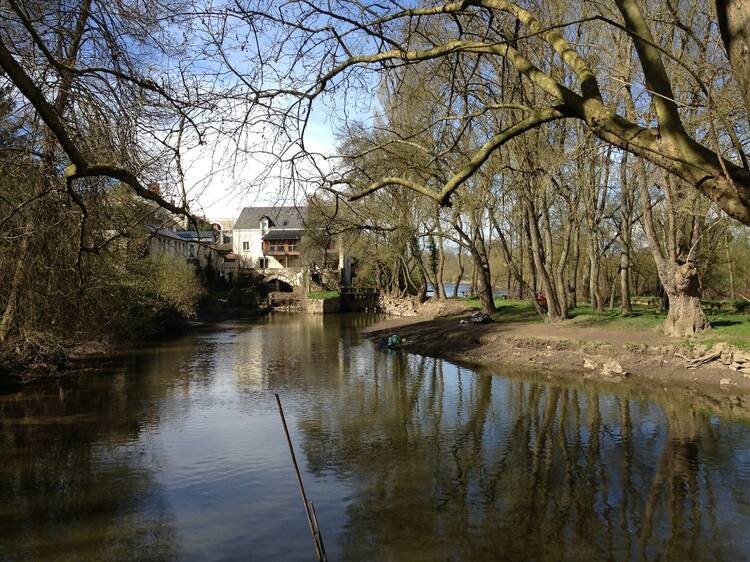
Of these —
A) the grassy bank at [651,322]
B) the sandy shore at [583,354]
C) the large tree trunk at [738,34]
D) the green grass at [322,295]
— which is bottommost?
the sandy shore at [583,354]

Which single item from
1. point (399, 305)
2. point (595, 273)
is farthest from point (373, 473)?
point (399, 305)

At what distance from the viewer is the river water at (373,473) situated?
24.7 ft

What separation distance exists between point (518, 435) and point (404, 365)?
10134 millimetres

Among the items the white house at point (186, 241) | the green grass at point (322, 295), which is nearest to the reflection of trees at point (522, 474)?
the white house at point (186, 241)

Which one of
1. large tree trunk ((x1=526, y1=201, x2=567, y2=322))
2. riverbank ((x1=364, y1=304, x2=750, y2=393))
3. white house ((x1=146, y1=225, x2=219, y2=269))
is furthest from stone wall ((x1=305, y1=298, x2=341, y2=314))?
white house ((x1=146, y1=225, x2=219, y2=269))

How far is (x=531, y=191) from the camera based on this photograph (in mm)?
22109

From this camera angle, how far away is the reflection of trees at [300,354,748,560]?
7469mm

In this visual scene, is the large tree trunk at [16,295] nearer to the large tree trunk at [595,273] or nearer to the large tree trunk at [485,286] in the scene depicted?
the large tree trunk at [485,286]

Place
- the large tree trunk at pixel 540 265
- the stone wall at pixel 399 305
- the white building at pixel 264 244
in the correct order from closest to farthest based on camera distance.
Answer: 1. the large tree trunk at pixel 540 265
2. the stone wall at pixel 399 305
3. the white building at pixel 264 244

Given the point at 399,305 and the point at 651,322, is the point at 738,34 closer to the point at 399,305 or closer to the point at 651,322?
the point at 651,322

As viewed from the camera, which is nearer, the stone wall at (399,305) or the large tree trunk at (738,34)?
the large tree trunk at (738,34)

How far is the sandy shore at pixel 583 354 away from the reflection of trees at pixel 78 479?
12.2 meters

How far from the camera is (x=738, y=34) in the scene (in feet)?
10.4

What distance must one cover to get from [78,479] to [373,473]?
476 cm
